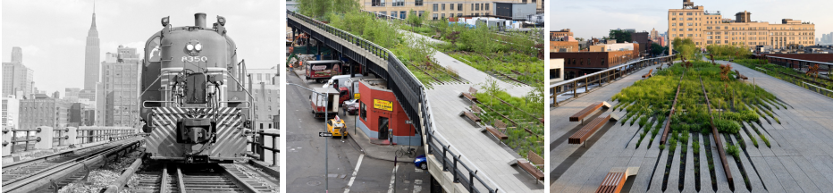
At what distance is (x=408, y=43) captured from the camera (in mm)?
24688

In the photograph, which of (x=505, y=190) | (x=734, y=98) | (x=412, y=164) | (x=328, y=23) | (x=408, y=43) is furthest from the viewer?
(x=408, y=43)

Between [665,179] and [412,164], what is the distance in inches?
386

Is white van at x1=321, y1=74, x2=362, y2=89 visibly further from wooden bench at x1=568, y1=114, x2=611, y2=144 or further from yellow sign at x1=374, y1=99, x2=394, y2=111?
wooden bench at x1=568, y1=114, x2=611, y2=144

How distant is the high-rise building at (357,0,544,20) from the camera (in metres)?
23.5

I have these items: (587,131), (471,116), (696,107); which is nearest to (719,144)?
(696,107)

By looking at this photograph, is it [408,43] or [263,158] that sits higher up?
[408,43]

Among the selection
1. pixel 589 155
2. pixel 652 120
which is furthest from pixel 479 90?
pixel 589 155

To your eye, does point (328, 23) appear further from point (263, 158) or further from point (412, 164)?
point (263, 158)

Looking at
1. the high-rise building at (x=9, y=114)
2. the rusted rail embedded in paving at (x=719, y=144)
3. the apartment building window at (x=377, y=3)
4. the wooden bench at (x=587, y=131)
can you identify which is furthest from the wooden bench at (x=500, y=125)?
the apartment building window at (x=377, y=3)

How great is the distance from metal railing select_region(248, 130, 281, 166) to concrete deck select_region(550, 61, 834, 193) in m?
5.69

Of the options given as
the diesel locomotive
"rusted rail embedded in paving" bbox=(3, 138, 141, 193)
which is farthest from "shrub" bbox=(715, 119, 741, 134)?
"rusted rail embedded in paving" bbox=(3, 138, 141, 193)

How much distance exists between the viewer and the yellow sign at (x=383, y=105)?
2036 cm

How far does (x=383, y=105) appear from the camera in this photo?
2055 centimetres

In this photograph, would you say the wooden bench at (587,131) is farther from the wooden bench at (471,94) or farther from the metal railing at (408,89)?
the wooden bench at (471,94)
